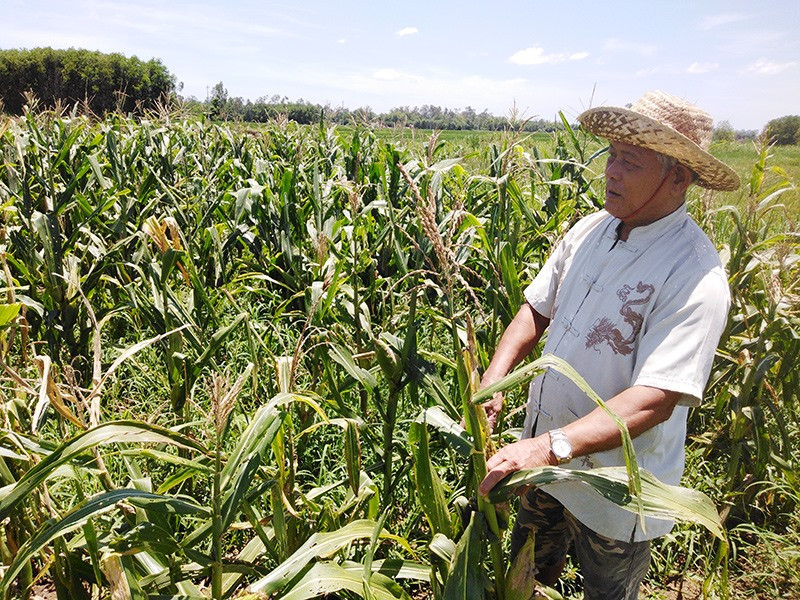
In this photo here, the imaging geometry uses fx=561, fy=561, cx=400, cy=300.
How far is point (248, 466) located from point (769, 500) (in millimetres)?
2206

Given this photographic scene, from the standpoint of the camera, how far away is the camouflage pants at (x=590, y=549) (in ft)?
4.82

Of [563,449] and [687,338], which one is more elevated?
[687,338]

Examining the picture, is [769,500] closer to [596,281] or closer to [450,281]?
[596,281]

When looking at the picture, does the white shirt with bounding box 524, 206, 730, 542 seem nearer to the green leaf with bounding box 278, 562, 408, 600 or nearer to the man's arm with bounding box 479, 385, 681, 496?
the man's arm with bounding box 479, 385, 681, 496

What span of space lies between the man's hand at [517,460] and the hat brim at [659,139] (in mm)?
740

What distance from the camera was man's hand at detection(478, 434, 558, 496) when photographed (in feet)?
4.01

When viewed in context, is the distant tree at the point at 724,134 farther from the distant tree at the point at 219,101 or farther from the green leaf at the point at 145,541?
the distant tree at the point at 219,101

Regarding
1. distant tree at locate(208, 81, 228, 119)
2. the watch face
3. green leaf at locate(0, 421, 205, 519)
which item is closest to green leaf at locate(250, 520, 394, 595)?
green leaf at locate(0, 421, 205, 519)

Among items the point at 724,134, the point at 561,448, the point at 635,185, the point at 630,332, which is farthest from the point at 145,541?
the point at 724,134

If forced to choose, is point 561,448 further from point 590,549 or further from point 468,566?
point 590,549

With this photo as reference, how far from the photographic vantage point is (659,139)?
1323 millimetres

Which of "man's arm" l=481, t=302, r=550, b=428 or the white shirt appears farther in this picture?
"man's arm" l=481, t=302, r=550, b=428

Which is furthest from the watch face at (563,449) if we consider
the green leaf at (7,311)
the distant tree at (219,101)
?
the distant tree at (219,101)

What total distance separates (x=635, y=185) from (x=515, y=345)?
0.56m
